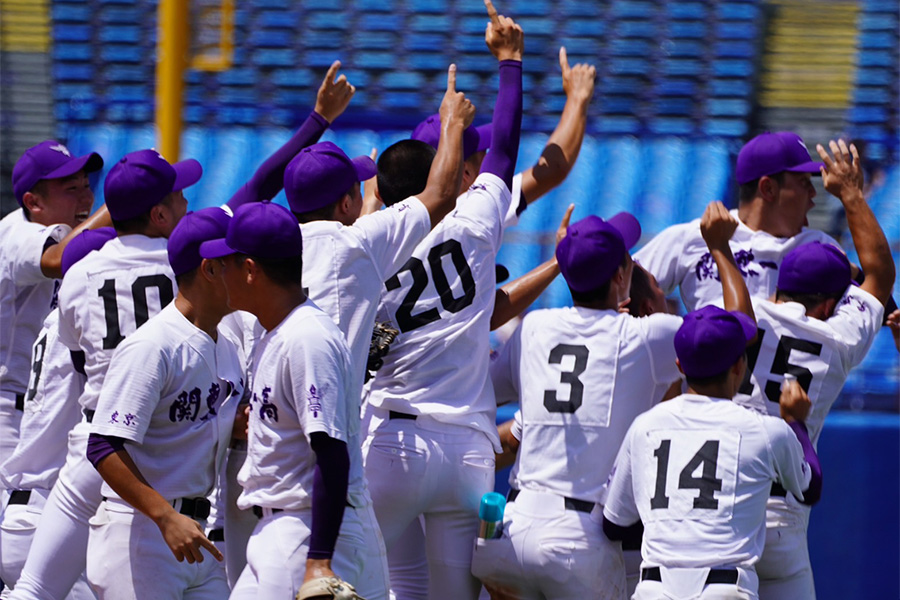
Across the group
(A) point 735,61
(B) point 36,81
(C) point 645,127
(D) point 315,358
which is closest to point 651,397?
(D) point 315,358

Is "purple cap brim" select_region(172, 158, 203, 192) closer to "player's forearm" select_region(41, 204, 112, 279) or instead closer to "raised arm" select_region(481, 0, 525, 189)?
"player's forearm" select_region(41, 204, 112, 279)

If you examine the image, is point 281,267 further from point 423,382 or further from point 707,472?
point 707,472

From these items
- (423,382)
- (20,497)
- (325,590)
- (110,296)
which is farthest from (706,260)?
(20,497)

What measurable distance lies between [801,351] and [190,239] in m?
2.13

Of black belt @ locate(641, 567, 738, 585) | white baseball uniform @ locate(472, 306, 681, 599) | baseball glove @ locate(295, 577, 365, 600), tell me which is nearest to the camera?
baseball glove @ locate(295, 577, 365, 600)

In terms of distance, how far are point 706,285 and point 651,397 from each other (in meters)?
0.79

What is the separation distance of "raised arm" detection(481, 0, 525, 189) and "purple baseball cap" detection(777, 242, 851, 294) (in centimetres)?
103

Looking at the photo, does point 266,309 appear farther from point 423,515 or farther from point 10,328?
point 10,328

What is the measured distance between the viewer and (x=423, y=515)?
4.24 m

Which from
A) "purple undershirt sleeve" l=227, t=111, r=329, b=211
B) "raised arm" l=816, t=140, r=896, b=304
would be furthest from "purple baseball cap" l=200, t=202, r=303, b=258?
"raised arm" l=816, t=140, r=896, b=304

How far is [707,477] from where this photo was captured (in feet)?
12.2

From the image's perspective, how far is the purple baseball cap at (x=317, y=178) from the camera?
3773mm

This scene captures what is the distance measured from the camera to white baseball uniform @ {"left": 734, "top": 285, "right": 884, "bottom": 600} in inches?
162

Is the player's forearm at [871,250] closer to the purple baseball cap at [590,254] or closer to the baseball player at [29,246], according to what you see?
the purple baseball cap at [590,254]
